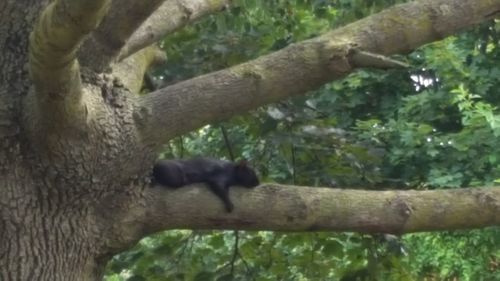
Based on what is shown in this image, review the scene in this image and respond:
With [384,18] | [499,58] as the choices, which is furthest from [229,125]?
[499,58]

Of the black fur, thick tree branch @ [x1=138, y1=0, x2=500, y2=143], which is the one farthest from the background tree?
the black fur

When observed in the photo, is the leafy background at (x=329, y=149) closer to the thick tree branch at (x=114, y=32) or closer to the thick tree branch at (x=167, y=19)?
the thick tree branch at (x=167, y=19)

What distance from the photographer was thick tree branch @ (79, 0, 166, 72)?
367 centimetres

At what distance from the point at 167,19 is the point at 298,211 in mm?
1092

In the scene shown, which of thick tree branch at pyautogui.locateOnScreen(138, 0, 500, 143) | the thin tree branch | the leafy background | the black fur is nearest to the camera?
thick tree branch at pyautogui.locateOnScreen(138, 0, 500, 143)

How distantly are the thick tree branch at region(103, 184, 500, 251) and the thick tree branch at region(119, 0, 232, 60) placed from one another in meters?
0.68

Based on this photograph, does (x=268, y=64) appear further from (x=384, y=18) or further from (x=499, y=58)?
(x=499, y=58)

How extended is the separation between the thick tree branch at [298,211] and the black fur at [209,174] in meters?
0.09

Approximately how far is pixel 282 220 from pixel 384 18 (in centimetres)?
86

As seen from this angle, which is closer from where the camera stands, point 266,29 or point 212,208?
point 212,208

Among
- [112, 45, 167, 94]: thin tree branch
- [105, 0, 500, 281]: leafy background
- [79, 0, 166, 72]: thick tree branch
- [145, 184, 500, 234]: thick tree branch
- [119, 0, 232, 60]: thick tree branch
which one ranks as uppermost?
[79, 0, 166, 72]: thick tree branch

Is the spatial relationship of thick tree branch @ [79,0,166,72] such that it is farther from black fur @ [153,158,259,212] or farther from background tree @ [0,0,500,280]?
black fur @ [153,158,259,212]

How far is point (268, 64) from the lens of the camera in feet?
13.6

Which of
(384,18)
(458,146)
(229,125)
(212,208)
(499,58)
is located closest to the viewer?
(212,208)
